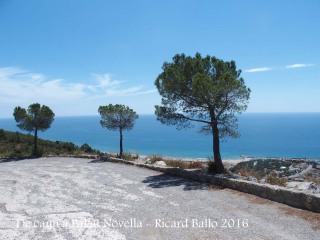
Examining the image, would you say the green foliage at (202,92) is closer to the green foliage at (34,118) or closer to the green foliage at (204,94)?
the green foliage at (204,94)

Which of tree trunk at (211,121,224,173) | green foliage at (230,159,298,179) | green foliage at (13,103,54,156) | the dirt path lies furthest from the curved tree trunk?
green foliage at (13,103,54,156)

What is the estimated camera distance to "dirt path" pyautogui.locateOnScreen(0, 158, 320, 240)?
6.66 m

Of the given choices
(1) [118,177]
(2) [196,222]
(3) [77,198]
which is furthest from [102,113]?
(2) [196,222]

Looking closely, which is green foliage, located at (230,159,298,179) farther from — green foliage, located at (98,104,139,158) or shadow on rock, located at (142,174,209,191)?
green foliage, located at (98,104,139,158)

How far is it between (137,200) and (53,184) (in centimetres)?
441

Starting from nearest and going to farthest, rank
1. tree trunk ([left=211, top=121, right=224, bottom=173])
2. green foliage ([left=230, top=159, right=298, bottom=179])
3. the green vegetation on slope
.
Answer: tree trunk ([left=211, top=121, right=224, bottom=173]) → green foliage ([left=230, top=159, right=298, bottom=179]) → the green vegetation on slope

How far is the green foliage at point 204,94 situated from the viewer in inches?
512

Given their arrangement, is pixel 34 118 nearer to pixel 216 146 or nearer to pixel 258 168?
pixel 216 146

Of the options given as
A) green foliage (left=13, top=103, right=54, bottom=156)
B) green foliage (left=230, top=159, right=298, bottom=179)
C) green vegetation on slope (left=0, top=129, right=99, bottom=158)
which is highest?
green foliage (left=13, top=103, right=54, bottom=156)

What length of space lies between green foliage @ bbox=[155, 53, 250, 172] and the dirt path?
3.78 meters

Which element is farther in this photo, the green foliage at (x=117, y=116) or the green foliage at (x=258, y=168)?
the green foliage at (x=117, y=116)

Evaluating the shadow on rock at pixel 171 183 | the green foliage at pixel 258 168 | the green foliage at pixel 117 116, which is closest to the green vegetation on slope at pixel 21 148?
the green foliage at pixel 117 116

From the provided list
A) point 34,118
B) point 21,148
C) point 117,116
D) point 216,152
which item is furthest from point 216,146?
point 21,148

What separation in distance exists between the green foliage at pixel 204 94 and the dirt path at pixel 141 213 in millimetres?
3784
